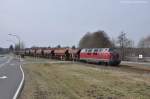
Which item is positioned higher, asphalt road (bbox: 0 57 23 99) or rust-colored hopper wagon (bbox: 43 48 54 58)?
rust-colored hopper wagon (bbox: 43 48 54 58)

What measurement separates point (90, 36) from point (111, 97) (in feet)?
527

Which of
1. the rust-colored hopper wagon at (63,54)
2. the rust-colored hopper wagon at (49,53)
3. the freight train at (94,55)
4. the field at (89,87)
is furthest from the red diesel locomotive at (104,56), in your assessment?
the rust-colored hopper wagon at (49,53)

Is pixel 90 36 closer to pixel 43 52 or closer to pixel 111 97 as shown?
pixel 43 52

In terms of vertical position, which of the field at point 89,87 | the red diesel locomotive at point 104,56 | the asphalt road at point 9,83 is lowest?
the asphalt road at point 9,83

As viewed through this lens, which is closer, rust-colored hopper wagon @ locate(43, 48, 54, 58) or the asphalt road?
the asphalt road

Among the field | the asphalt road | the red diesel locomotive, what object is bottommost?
the asphalt road

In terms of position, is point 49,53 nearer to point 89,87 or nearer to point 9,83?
point 9,83

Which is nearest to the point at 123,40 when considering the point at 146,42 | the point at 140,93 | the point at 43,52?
the point at 146,42

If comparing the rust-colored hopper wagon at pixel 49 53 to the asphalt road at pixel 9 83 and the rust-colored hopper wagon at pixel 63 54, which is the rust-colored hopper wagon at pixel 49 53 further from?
the asphalt road at pixel 9 83

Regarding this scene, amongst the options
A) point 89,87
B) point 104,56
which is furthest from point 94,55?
point 89,87

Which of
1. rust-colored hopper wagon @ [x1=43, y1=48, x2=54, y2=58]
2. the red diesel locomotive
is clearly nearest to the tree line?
rust-colored hopper wagon @ [x1=43, y1=48, x2=54, y2=58]

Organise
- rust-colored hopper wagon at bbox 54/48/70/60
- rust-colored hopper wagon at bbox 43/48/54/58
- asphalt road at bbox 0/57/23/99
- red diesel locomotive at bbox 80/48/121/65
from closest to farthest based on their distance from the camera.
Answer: asphalt road at bbox 0/57/23/99
red diesel locomotive at bbox 80/48/121/65
rust-colored hopper wagon at bbox 54/48/70/60
rust-colored hopper wagon at bbox 43/48/54/58

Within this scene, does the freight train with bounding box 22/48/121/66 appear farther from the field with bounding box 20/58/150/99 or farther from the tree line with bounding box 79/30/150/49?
the tree line with bounding box 79/30/150/49

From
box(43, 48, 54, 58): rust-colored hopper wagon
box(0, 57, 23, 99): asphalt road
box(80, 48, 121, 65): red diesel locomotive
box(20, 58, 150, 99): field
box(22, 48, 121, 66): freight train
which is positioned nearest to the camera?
box(20, 58, 150, 99): field
